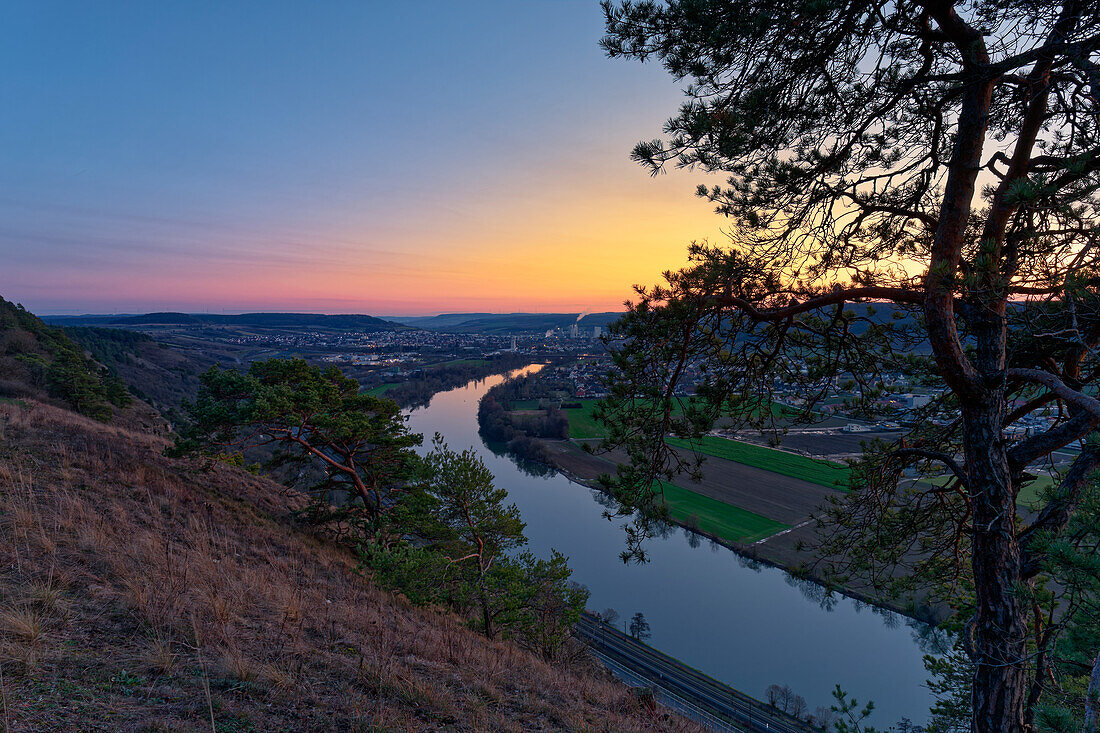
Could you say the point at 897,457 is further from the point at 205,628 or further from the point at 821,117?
the point at 205,628

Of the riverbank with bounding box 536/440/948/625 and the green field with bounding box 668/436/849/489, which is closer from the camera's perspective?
the riverbank with bounding box 536/440/948/625

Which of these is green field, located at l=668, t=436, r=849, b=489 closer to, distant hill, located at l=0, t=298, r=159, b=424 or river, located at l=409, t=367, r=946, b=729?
river, located at l=409, t=367, r=946, b=729

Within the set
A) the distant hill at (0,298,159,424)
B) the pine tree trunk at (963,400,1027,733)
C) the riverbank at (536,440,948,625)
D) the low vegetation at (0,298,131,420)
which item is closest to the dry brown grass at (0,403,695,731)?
the pine tree trunk at (963,400,1027,733)

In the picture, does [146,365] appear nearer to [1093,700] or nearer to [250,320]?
[1093,700]

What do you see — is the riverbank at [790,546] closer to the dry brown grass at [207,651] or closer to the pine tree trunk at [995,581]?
the dry brown grass at [207,651]

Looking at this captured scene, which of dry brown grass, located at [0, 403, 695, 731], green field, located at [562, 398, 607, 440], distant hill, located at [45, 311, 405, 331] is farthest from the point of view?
distant hill, located at [45, 311, 405, 331]

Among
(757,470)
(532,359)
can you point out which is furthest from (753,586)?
(532,359)

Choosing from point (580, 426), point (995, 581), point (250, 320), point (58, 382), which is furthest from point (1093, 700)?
point (250, 320)
